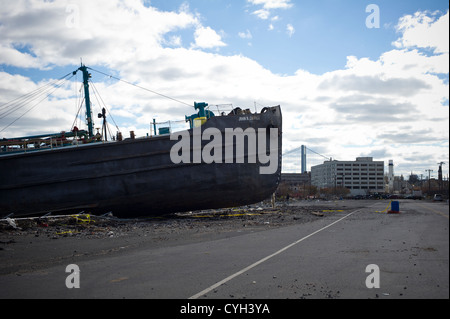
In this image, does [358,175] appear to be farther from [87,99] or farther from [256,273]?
[256,273]

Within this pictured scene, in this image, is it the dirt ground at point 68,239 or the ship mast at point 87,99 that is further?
the ship mast at point 87,99

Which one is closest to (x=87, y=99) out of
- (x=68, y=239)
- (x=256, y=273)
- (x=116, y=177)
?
(x=116, y=177)

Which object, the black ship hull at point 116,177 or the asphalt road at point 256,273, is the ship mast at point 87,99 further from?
the asphalt road at point 256,273

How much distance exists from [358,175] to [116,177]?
12684 cm

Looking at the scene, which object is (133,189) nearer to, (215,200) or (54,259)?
(215,200)

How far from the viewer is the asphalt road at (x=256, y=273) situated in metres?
5.24

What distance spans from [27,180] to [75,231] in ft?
23.2

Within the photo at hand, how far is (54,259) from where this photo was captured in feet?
28.7

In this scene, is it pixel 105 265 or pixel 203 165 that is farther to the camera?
pixel 203 165

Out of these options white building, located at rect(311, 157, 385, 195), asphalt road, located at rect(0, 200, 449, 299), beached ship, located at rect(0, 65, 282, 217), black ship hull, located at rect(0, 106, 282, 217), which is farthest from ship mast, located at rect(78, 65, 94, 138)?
white building, located at rect(311, 157, 385, 195)

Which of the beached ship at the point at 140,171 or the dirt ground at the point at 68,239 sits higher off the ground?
the beached ship at the point at 140,171

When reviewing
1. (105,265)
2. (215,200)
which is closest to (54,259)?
(105,265)

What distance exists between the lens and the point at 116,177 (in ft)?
64.3

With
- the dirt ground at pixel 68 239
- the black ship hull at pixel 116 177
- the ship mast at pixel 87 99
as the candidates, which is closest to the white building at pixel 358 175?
the ship mast at pixel 87 99
